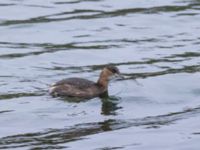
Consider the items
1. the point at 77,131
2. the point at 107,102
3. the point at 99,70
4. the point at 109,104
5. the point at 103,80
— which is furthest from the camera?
the point at 99,70

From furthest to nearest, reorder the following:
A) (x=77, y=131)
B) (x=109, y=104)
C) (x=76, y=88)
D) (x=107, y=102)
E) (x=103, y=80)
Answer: (x=103, y=80)
(x=76, y=88)
(x=107, y=102)
(x=109, y=104)
(x=77, y=131)

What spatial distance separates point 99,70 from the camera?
67.3ft

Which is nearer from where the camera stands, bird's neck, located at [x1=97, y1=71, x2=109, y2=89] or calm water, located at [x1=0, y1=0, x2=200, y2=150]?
calm water, located at [x1=0, y1=0, x2=200, y2=150]

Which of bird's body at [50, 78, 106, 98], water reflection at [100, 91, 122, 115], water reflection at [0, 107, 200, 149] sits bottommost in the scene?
water reflection at [100, 91, 122, 115]

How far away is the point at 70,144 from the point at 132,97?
3577 millimetres

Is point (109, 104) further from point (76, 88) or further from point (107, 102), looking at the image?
point (76, 88)

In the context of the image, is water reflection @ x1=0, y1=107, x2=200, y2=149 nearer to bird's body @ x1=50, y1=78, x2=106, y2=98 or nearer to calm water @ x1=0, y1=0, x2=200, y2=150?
calm water @ x1=0, y1=0, x2=200, y2=150

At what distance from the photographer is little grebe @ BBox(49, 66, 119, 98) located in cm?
1844

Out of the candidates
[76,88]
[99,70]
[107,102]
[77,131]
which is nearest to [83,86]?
[76,88]

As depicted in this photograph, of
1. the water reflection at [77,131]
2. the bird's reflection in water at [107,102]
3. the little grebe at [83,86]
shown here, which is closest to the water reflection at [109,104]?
the bird's reflection in water at [107,102]

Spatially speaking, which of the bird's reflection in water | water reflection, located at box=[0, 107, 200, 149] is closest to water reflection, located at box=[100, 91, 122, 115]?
the bird's reflection in water

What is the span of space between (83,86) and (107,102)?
53 centimetres

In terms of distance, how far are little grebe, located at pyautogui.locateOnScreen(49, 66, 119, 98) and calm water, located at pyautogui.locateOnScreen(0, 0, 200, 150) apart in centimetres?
19

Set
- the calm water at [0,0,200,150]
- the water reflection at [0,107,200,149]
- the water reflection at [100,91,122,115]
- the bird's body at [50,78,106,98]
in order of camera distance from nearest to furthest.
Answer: the water reflection at [0,107,200,149] < the calm water at [0,0,200,150] < the water reflection at [100,91,122,115] < the bird's body at [50,78,106,98]
